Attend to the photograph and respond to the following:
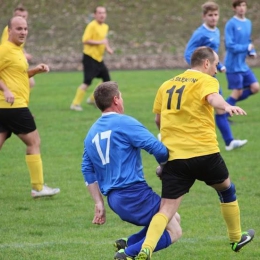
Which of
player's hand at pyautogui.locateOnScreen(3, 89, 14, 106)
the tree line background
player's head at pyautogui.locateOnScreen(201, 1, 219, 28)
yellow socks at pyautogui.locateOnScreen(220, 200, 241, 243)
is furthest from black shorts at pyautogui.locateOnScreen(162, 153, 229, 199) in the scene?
the tree line background

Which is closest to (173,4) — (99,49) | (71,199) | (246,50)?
(99,49)

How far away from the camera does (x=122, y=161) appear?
584 cm

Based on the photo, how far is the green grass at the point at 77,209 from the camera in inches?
269

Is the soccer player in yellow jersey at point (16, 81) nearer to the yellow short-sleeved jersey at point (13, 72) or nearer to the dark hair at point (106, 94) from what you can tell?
the yellow short-sleeved jersey at point (13, 72)

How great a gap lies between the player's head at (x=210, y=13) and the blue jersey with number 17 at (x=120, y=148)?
5855 millimetres

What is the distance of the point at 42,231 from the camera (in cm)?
758

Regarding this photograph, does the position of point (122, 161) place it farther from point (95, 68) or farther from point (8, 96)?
point (95, 68)

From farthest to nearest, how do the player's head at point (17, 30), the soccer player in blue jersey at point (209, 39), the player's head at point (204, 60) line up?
the soccer player in blue jersey at point (209, 39), the player's head at point (17, 30), the player's head at point (204, 60)

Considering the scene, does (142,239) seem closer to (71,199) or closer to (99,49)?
(71,199)

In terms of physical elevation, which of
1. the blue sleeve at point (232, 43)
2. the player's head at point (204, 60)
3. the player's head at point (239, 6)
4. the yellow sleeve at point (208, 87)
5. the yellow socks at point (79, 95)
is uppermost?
the player's head at point (204, 60)

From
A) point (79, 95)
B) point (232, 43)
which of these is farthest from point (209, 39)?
point (79, 95)

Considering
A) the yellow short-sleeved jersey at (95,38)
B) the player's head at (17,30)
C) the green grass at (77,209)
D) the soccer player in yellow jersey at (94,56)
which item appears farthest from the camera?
the yellow short-sleeved jersey at (95,38)

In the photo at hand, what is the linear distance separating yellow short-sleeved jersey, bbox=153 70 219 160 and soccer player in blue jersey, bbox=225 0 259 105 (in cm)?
732

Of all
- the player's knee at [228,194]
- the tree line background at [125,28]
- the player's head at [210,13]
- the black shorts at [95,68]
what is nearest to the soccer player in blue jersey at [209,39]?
the player's head at [210,13]
